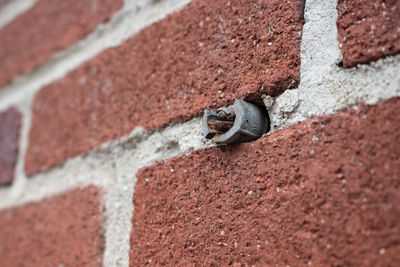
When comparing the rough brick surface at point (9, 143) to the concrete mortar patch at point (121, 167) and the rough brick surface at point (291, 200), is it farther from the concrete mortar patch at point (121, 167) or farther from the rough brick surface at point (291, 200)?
the rough brick surface at point (291, 200)

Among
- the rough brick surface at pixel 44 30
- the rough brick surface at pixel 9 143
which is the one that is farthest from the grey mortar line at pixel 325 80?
the rough brick surface at pixel 9 143

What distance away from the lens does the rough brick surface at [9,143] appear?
722mm

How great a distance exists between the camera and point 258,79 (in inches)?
15.2

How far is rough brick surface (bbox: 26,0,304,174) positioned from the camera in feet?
1.26

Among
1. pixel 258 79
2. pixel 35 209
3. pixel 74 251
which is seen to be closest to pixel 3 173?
pixel 35 209

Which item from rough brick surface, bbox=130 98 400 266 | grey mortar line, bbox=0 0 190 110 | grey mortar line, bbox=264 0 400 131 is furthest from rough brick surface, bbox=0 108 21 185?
grey mortar line, bbox=264 0 400 131

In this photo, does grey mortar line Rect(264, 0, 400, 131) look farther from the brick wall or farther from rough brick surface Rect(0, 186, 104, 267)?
rough brick surface Rect(0, 186, 104, 267)

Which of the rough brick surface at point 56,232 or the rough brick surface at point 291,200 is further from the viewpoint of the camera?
the rough brick surface at point 56,232

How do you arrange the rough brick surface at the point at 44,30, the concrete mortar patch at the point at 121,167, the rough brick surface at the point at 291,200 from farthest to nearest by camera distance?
the rough brick surface at the point at 44,30 → the concrete mortar patch at the point at 121,167 → the rough brick surface at the point at 291,200

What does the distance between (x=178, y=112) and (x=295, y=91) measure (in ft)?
0.45

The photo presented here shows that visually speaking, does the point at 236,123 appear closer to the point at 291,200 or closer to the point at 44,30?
the point at 291,200

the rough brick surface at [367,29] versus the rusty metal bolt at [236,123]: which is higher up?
the rough brick surface at [367,29]

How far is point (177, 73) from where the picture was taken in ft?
1.52

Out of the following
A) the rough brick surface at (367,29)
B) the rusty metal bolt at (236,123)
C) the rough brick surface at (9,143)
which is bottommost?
the rough brick surface at (9,143)
